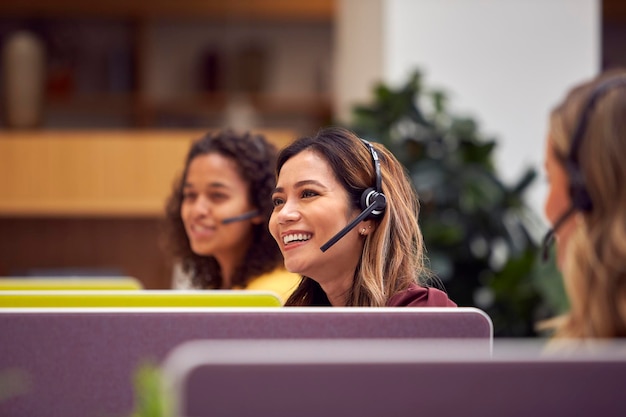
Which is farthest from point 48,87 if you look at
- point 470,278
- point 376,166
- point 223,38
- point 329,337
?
point 329,337

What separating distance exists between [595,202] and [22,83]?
A: 4.67 metres

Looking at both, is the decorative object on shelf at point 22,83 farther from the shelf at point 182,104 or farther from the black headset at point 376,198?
the black headset at point 376,198

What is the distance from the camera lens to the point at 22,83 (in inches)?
210

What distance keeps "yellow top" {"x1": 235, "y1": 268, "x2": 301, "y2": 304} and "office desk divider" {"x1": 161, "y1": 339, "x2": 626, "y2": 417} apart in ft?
3.71

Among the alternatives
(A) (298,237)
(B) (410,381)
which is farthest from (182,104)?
(B) (410,381)

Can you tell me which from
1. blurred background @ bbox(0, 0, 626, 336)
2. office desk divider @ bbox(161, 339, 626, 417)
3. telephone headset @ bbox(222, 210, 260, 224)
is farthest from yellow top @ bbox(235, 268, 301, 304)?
blurred background @ bbox(0, 0, 626, 336)

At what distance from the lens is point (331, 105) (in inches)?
246

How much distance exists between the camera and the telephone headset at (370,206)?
171 centimetres

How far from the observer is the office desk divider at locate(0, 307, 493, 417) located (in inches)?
48.0

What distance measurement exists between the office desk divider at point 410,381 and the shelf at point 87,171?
14.1ft

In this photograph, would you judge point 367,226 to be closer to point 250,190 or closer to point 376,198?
point 376,198

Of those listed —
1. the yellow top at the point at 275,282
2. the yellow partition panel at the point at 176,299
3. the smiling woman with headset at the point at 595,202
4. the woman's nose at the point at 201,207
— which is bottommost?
the yellow top at the point at 275,282

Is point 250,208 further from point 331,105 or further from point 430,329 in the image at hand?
point 331,105

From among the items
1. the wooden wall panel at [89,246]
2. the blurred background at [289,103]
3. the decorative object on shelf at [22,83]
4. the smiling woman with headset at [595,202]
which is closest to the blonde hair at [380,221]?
the smiling woman with headset at [595,202]
